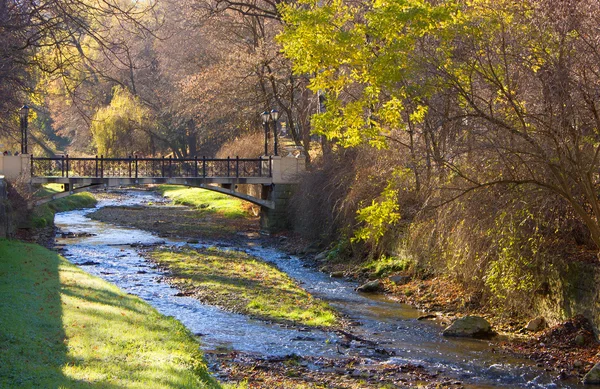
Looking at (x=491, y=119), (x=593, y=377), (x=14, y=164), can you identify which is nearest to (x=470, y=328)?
(x=593, y=377)

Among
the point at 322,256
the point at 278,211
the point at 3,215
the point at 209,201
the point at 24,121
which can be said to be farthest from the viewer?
the point at 209,201

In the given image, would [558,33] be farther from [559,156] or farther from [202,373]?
[202,373]

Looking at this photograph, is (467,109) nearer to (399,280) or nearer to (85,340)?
(399,280)

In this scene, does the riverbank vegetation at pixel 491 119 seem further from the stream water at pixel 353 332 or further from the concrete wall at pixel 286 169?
the concrete wall at pixel 286 169

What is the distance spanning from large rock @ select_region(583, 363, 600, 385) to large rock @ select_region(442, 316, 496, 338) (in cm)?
291

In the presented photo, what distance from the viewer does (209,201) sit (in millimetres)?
42750

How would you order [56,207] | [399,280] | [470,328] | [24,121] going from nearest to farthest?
[470,328] → [399,280] → [24,121] → [56,207]

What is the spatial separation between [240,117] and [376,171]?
15574mm

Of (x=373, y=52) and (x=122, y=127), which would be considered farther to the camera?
(x=122, y=127)

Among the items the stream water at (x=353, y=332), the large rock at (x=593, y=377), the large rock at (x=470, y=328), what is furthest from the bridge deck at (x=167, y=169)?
the large rock at (x=593, y=377)

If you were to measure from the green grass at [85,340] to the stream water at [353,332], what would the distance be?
132 centimetres

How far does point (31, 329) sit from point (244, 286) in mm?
8953

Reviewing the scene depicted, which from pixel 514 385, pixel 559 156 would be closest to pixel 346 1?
pixel 559 156

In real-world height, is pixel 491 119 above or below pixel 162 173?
above
